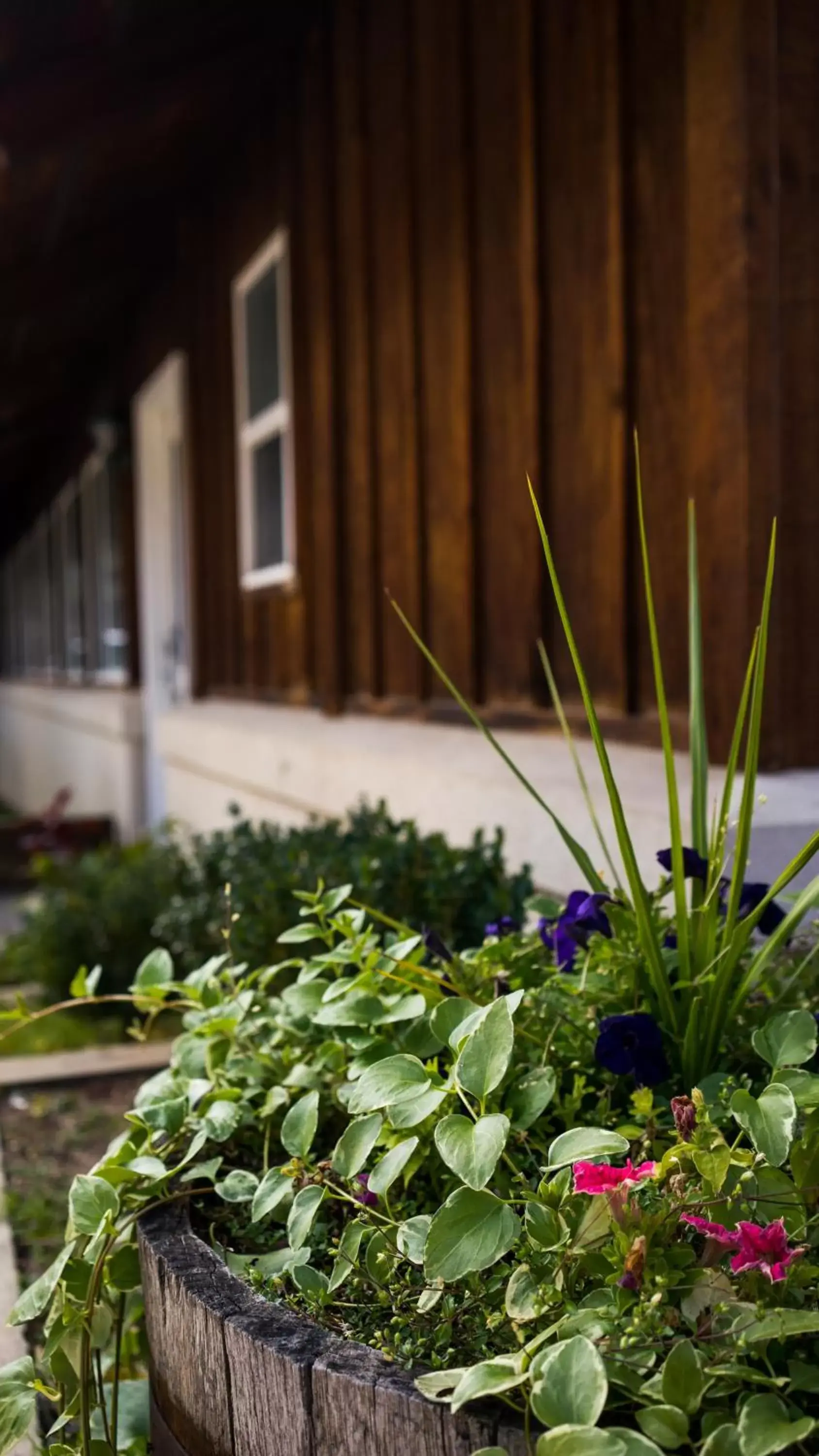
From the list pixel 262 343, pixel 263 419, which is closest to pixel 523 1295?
pixel 263 419

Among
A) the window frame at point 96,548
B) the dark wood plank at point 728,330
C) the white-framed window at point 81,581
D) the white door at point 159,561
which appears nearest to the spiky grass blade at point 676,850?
the dark wood plank at point 728,330

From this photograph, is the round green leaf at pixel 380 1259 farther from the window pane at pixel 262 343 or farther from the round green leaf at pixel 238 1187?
the window pane at pixel 262 343

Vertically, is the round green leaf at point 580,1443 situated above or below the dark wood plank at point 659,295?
below

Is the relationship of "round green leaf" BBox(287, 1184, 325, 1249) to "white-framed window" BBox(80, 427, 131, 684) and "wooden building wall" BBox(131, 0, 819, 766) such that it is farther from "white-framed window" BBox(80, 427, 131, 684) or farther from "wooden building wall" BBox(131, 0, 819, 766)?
"white-framed window" BBox(80, 427, 131, 684)

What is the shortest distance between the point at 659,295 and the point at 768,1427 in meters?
2.27

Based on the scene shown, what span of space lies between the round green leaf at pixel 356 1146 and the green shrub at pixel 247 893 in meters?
0.64

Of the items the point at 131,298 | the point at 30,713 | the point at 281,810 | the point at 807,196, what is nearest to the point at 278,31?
the point at 281,810

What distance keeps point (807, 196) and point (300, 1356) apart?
2069 millimetres

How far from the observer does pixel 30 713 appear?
14414 mm

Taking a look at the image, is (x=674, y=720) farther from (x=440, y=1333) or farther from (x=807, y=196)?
(x=440, y=1333)

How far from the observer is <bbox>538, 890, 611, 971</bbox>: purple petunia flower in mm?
1557

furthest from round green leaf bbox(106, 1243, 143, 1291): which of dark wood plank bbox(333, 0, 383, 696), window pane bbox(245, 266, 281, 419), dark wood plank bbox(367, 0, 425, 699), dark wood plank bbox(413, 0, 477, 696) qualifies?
window pane bbox(245, 266, 281, 419)

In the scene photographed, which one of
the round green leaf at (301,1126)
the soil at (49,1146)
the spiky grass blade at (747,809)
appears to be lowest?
the soil at (49,1146)

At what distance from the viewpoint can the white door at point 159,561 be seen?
804 cm
